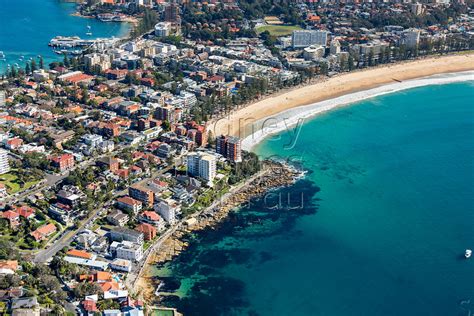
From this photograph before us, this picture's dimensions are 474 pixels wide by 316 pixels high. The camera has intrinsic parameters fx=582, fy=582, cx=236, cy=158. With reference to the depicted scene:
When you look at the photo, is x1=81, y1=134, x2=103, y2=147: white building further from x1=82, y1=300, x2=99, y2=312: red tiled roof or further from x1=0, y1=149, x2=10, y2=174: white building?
x1=82, y1=300, x2=99, y2=312: red tiled roof

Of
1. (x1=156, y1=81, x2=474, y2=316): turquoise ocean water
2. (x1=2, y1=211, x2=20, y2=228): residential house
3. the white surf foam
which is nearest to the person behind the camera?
(x1=156, y1=81, x2=474, y2=316): turquoise ocean water

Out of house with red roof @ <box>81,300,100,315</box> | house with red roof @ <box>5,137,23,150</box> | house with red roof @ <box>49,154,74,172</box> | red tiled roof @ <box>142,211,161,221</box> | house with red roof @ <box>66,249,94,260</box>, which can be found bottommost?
house with red roof @ <box>81,300,100,315</box>

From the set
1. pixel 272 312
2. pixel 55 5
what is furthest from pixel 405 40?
pixel 55 5

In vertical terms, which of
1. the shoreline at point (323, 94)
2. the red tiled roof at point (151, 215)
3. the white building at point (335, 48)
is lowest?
the red tiled roof at point (151, 215)

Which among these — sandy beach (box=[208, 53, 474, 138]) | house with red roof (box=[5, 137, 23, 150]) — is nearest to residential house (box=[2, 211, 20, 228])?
house with red roof (box=[5, 137, 23, 150])

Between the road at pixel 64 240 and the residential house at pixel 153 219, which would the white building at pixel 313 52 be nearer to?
the road at pixel 64 240

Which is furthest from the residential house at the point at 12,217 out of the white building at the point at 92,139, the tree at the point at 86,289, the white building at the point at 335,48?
the white building at the point at 335,48

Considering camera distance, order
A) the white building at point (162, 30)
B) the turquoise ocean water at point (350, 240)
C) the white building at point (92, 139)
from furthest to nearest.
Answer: the white building at point (162, 30), the white building at point (92, 139), the turquoise ocean water at point (350, 240)
